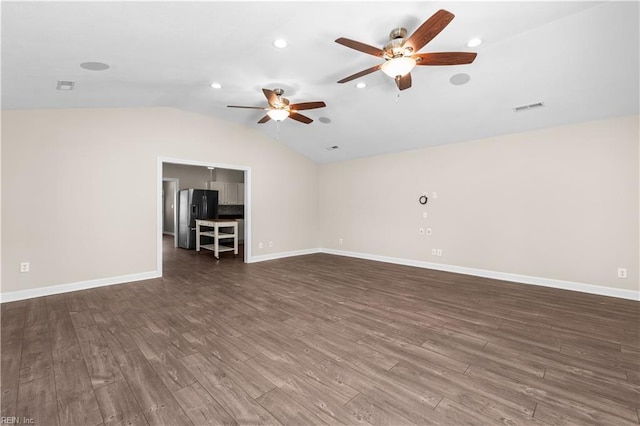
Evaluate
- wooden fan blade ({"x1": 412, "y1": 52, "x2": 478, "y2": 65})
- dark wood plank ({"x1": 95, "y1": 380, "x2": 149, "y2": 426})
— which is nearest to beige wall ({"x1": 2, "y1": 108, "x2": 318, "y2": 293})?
→ dark wood plank ({"x1": 95, "y1": 380, "x2": 149, "y2": 426})

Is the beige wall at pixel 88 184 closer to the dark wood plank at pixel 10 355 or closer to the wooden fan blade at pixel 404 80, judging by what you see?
the dark wood plank at pixel 10 355

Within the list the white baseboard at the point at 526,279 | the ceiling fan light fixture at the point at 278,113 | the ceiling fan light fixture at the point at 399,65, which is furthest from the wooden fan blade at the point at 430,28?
the white baseboard at the point at 526,279

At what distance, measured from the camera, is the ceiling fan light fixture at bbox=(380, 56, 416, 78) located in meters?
2.65

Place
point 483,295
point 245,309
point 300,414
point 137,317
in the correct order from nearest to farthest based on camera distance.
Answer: point 300,414 < point 137,317 < point 245,309 < point 483,295

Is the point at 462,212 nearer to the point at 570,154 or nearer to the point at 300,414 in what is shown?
the point at 570,154

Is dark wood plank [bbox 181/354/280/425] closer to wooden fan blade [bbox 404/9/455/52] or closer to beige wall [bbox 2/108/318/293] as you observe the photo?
wooden fan blade [bbox 404/9/455/52]

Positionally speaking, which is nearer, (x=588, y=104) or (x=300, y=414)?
(x=300, y=414)

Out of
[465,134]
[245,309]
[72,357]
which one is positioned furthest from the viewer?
[465,134]

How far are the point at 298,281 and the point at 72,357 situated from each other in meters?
2.88

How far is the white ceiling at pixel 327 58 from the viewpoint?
7.67 feet

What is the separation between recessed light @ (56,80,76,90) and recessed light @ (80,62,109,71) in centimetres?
49

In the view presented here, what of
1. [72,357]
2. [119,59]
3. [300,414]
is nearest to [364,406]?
[300,414]

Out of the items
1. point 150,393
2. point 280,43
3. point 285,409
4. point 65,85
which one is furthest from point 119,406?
point 65,85

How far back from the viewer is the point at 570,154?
4.18 m
